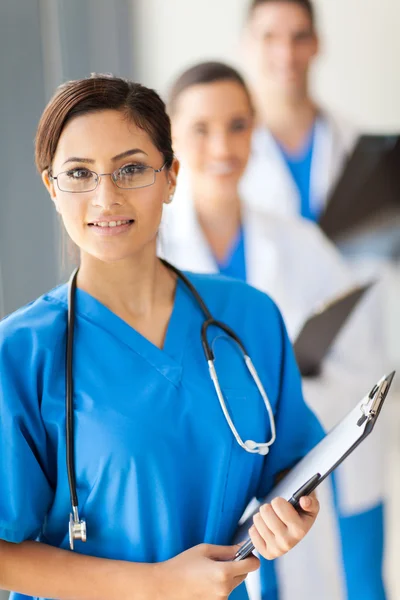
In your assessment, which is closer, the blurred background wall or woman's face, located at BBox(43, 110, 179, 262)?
woman's face, located at BBox(43, 110, 179, 262)

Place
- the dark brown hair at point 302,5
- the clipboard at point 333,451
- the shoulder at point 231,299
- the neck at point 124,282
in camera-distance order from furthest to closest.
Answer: the dark brown hair at point 302,5 → the shoulder at point 231,299 → the neck at point 124,282 → the clipboard at point 333,451

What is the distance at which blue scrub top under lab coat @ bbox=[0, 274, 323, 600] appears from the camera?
0.83 m

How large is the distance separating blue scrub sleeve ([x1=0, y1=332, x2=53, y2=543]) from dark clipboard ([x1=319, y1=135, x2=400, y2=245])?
1.06 meters

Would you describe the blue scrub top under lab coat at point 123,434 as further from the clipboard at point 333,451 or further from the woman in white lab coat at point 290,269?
the woman in white lab coat at point 290,269

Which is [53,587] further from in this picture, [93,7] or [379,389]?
[93,7]

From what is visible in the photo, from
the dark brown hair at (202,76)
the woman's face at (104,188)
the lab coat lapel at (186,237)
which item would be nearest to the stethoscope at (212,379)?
Answer: the woman's face at (104,188)

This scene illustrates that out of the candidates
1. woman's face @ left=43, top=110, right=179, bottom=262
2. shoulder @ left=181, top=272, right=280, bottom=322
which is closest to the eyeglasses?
woman's face @ left=43, top=110, right=179, bottom=262

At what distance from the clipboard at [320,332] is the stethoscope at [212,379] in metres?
0.74

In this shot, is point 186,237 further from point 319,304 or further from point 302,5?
point 302,5

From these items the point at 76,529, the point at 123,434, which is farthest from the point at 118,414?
the point at 76,529

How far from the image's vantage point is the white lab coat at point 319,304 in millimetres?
1672

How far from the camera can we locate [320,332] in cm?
170

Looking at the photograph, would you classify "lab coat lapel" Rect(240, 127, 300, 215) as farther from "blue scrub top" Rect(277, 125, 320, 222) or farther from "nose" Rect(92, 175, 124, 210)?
"nose" Rect(92, 175, 124, 210)

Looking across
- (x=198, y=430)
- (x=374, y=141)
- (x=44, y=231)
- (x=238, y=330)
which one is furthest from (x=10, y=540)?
(x=374, y=141)
